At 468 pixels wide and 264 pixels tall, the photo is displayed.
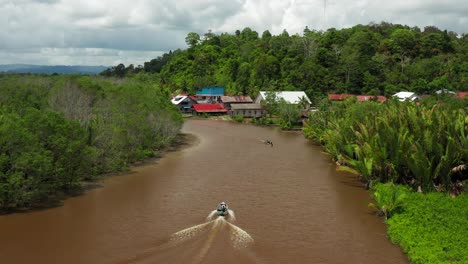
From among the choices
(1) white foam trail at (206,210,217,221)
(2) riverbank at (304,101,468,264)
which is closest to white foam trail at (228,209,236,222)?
(1) white foam trail at (206,210,217,221)

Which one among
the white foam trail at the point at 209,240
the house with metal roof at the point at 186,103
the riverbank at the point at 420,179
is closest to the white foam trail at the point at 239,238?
the white foam trail at the point at 209,240

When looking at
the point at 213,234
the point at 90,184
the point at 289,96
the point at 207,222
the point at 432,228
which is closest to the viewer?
the point at 213,234

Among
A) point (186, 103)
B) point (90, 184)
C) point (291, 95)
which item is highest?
point (291, 95)

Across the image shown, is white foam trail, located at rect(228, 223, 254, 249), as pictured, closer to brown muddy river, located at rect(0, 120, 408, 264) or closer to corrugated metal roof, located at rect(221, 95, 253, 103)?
brown muddy river, located at rect(0, 120, 408, 264)

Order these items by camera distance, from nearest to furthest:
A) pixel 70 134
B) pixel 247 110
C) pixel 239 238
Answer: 1. pixel 239 238
2. pixel 70 134
3. pixel 247 110

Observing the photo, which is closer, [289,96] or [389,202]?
[389,202]

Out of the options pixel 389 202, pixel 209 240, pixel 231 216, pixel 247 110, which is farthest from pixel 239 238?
pixel 247 110

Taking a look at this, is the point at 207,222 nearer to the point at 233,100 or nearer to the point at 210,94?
the point at 233,100

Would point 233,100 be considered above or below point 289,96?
below
